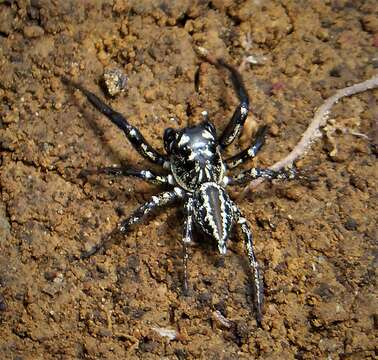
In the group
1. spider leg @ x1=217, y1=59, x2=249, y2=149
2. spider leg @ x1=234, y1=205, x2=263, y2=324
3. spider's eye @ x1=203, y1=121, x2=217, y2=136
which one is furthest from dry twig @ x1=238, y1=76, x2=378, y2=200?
spider's eye @ x1=203, y1=121, x2=217, y2=136

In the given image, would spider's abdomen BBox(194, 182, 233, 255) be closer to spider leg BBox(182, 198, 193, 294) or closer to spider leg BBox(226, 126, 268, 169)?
spider leg BBox(182, 198, 193, 294)

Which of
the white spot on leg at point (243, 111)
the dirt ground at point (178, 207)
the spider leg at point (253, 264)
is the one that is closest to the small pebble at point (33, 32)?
the dirt ground at point (178, 207)

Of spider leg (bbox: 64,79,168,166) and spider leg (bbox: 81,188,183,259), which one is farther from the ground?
spider leg (bbox: 64,79,168,166)

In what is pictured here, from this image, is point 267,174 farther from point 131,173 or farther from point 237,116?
point 131,173

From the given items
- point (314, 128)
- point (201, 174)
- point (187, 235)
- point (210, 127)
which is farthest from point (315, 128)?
point (187, 235)

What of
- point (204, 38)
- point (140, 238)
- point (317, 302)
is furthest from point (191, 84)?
point (317, 302)

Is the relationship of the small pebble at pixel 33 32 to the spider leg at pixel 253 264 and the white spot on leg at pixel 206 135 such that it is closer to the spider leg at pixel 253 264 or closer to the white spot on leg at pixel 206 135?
the white spot on leg at pixel 206 135
